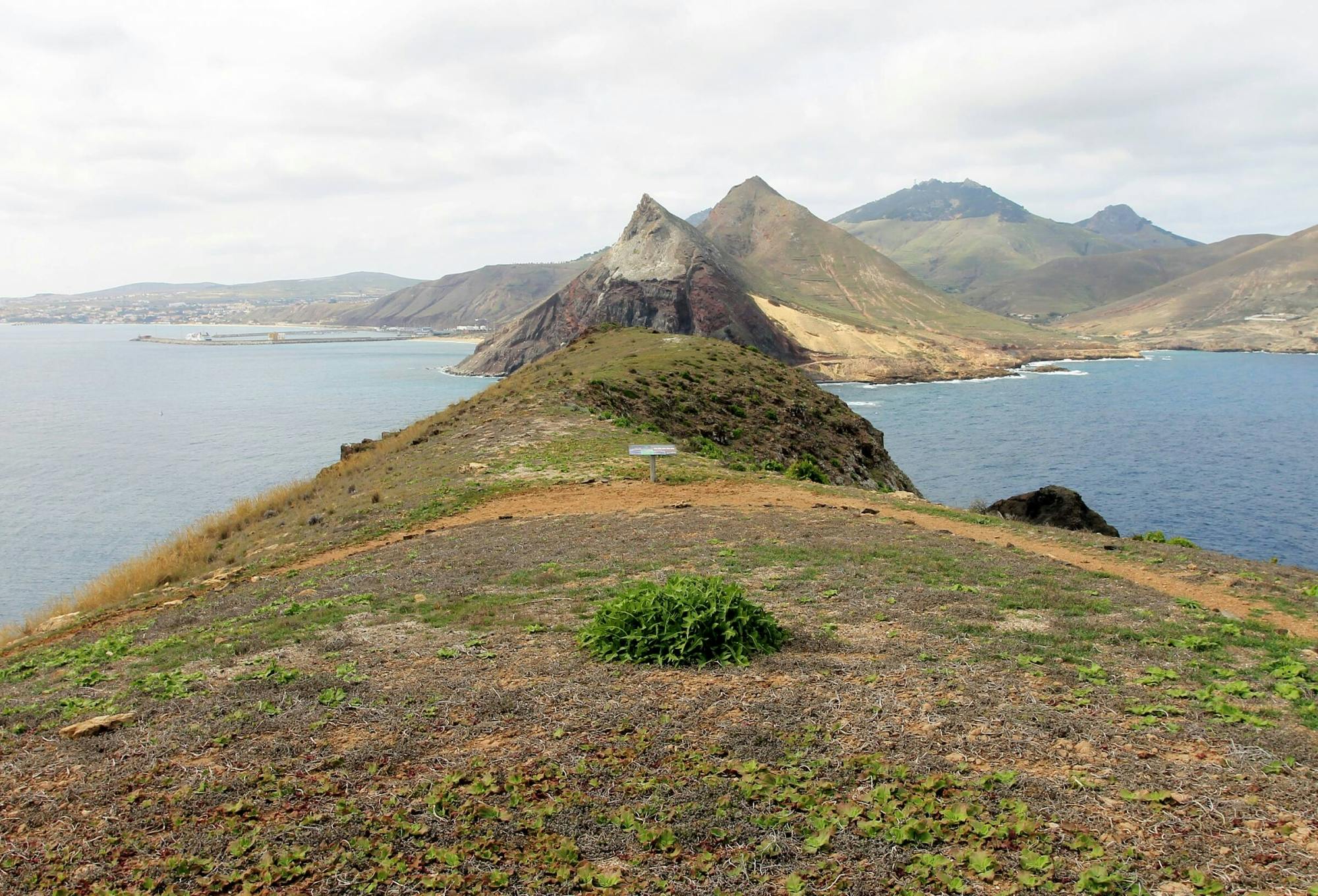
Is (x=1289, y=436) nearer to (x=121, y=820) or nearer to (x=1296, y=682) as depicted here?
(x=1296, y=682)

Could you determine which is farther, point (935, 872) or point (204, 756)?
point (204, 756)

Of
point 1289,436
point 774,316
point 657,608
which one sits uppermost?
point 774,316

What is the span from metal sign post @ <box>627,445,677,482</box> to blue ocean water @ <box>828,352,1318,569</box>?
2907cm

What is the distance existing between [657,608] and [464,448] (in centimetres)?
1902

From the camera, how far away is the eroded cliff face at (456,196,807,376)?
125 meters

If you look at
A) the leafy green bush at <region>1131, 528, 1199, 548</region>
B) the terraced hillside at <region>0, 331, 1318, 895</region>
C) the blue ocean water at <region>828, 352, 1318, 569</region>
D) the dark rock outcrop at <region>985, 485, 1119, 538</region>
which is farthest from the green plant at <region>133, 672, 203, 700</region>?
the blue ocean water at <region>828, 352, 1318, 569</region>

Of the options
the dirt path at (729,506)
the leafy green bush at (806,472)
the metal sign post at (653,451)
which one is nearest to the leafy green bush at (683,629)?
the dirt path at (729,506)

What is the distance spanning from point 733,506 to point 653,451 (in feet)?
11.3

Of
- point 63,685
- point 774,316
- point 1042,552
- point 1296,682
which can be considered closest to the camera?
point 1296,682

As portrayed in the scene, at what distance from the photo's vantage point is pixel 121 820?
5594 mm

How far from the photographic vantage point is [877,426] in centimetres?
7544

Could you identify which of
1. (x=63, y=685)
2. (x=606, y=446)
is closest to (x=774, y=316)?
(x=606, y=446)

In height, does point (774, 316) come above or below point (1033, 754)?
above

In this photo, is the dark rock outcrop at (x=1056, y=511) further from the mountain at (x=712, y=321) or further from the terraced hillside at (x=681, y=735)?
the mountain at (x=712, y=321)
